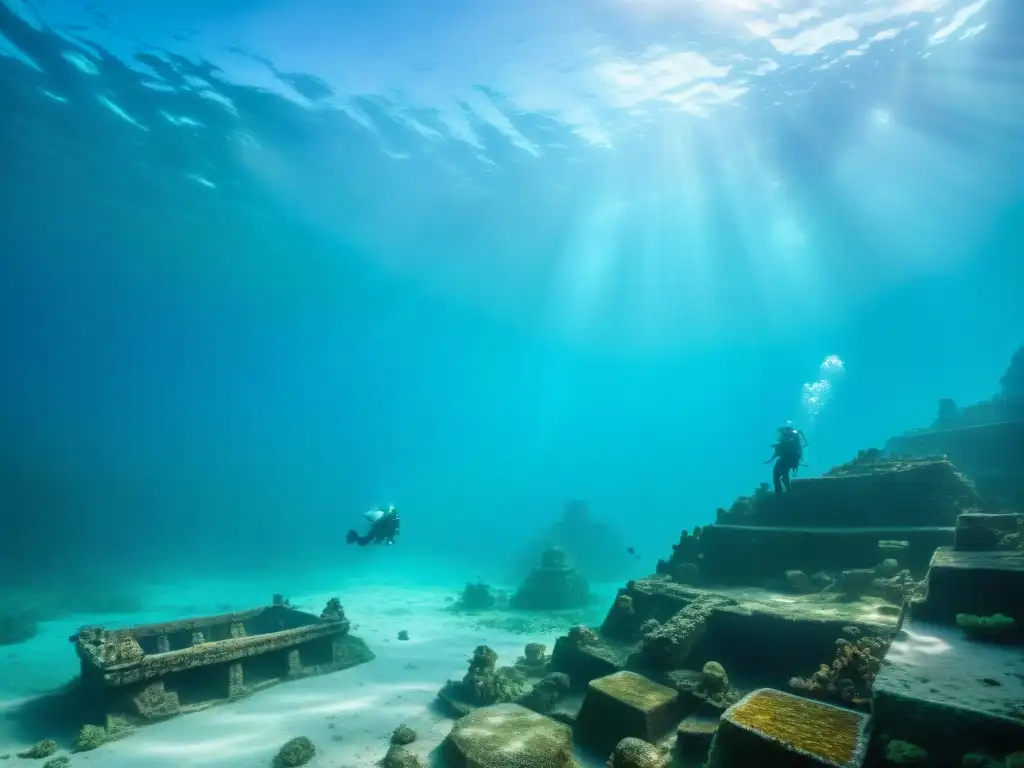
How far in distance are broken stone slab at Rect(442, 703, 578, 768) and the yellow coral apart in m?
3.31

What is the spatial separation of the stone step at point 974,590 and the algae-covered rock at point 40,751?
603 inches

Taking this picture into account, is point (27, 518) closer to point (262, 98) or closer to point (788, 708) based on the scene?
point (262, 98)

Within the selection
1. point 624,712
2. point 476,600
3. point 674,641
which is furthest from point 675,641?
point 476,600

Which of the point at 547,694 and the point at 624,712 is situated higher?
the point at 624,712

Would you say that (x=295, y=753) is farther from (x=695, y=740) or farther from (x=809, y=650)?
(x=809, y=650)

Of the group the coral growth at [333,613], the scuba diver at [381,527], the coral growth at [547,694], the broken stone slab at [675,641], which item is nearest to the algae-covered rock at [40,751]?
the coral growth at [333,613]

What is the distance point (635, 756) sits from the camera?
20.1 ft

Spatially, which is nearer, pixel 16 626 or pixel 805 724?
pixel 805 724

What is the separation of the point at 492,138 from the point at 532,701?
1459 inches

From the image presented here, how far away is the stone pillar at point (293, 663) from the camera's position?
1294cm

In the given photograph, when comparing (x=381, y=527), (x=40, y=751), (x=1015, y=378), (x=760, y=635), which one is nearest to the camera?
(x=760, y=635)

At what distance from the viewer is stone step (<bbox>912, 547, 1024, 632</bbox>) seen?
602 cm

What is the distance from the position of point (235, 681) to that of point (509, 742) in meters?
8.19

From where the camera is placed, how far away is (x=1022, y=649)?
17.1ft
